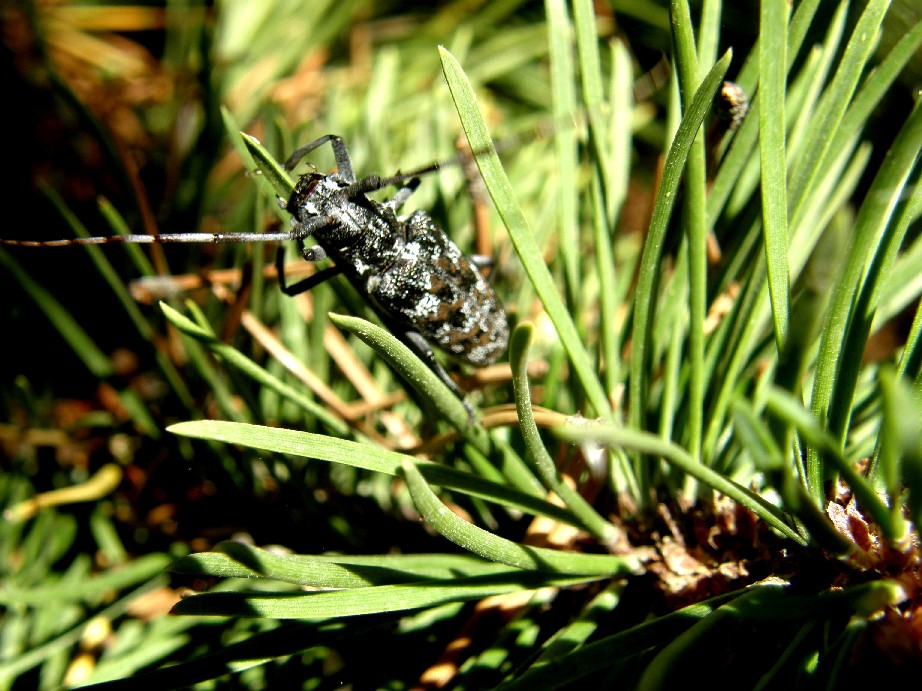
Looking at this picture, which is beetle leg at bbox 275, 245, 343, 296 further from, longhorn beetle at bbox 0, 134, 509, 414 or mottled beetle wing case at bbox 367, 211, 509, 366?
mottled beetle wing case at bbox 367, 211, 509, 366

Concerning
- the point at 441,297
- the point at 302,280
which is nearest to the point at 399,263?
the point at 441,297

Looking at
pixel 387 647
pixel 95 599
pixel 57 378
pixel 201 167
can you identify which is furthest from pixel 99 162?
pixel 387 647

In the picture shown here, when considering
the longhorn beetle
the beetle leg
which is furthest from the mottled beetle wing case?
the beetle leg

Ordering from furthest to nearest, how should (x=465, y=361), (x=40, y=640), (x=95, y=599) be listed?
(x=465, y=361) < (x=95, y=599) < (x=40, y=640)

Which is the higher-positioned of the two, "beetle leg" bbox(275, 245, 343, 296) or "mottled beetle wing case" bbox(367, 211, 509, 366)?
"beetle leg" bbox(275, 245, 343, 296)

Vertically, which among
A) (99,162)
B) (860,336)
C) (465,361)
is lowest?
(860,336)

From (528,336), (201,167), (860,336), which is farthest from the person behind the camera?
(201,167)

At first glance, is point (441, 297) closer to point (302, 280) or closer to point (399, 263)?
point (399, 263)

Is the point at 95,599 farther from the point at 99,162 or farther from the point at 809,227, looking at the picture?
the point at 809,227
